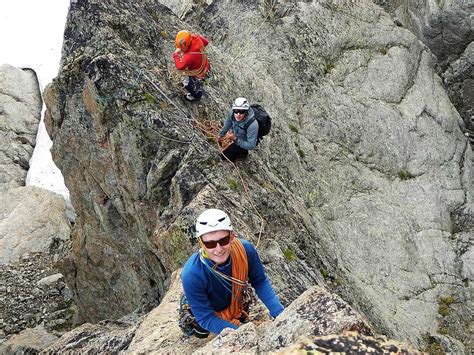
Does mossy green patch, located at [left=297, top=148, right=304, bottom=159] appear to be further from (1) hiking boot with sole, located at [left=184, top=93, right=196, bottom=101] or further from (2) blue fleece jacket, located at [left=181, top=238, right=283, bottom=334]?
(2) blue fleece jacket, located at [left=181, top=238, right=283, bottom=334]

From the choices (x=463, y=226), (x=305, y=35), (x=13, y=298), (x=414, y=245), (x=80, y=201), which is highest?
(x=305, y=35)

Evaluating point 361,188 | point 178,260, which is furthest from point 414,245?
point 178,260

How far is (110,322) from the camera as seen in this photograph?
1560cm

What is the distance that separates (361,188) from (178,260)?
14.3 metres

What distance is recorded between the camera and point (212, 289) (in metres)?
8.66

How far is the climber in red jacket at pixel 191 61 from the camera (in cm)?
1711

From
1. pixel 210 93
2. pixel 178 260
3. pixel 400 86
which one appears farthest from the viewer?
pixel 400 86

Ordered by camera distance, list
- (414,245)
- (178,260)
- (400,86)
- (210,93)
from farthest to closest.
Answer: (400,86) → (414,245) → (210,93) → (178,260)

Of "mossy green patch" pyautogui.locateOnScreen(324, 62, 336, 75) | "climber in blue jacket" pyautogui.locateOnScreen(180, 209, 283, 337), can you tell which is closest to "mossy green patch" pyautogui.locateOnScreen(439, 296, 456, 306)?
"mossy green patch" pyautogui.locateOnScreen(324, 62, 336, 75)

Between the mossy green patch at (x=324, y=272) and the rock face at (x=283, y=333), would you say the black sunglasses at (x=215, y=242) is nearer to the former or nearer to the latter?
the rock face at (x=283, y=333)

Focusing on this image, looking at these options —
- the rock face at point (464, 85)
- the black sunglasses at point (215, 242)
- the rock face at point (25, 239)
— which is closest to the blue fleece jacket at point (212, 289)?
the black sunglasses at point (215, 242)

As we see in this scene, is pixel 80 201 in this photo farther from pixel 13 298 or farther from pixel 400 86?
pixel 400 86

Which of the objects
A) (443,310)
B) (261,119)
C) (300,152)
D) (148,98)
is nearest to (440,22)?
(300,152)

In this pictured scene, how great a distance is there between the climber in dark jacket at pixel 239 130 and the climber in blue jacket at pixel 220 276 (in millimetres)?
6610
